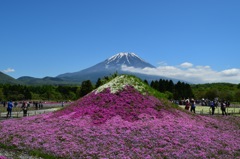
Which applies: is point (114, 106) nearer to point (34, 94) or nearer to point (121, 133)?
point (121, 133)

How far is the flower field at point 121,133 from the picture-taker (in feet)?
70.9

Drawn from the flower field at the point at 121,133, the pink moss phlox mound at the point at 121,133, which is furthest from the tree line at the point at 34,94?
the pink moss phlox mound at the point at 121,133

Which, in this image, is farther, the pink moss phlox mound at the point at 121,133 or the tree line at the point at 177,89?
the tree line at the point at 177,89

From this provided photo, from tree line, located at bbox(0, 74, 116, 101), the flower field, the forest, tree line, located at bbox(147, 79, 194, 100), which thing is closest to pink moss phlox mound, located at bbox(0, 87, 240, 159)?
the flower field

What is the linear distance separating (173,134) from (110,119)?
7.22 metres

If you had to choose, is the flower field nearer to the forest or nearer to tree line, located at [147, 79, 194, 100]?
the forest

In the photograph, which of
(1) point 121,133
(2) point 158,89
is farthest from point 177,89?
(1) point 121,133

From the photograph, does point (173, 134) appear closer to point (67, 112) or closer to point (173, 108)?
point (173, 108)

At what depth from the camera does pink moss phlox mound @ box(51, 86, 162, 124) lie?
31.5 metres

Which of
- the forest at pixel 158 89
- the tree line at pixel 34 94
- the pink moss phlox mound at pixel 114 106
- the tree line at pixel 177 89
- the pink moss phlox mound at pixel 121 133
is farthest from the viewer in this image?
the tree line at pixel 34 94

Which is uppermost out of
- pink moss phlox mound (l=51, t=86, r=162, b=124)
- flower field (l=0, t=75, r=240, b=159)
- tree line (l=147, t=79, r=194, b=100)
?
tree line (l=147, t=79, r=194, b=100)

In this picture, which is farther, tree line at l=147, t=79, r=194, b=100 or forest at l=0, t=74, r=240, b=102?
tree line at l=147, t=79, r=194, b=100

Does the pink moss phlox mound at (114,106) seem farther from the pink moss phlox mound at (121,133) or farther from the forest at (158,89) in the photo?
the forest at (158,89)

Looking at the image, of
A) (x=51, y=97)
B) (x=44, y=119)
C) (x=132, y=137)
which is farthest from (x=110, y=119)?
(x=51, y=97)
